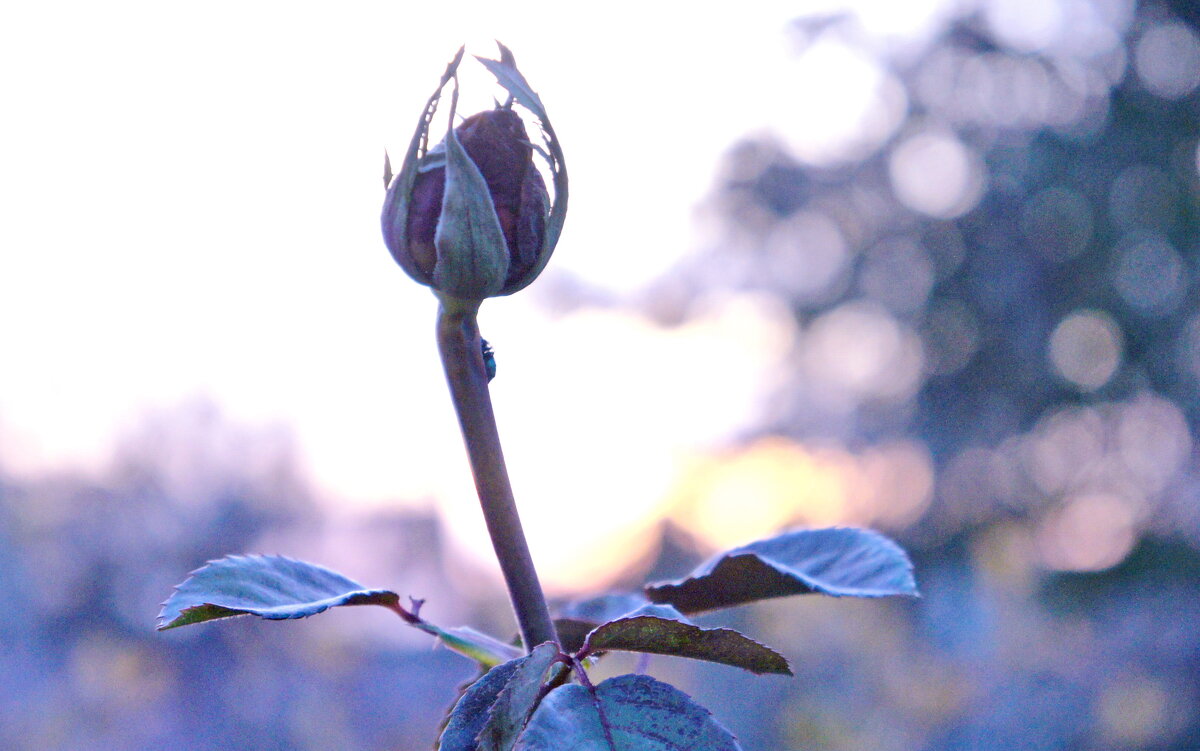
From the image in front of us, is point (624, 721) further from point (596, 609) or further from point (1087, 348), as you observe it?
point (1087, 348)

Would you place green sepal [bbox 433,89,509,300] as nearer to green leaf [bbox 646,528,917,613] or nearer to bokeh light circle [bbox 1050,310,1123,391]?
green leaf [bbox 646,528,917,613]

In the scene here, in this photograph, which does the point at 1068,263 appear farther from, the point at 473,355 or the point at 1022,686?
the point at 473,355

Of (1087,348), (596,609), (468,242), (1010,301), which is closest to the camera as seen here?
(468,242)

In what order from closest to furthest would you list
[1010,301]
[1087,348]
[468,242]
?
1. [468,242]
2. [1087,348]
3. [1010,301]

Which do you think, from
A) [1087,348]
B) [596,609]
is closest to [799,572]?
[596,609]

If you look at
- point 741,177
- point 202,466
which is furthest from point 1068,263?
point 202,466

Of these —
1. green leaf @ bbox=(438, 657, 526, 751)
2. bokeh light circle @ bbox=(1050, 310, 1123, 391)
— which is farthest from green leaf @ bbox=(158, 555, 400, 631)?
bokeh light circle @ bbox=(1050, 310, 1123, 391)
